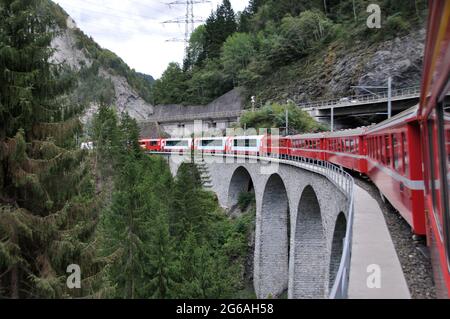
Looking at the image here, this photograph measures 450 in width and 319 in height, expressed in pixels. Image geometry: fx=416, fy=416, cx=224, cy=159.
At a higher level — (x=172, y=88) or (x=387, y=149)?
(x=172, y=88)

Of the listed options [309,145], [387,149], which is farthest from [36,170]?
[309,145]

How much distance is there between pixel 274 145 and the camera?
31781 millimetres

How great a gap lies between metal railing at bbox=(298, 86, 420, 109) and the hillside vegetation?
1.25 meters

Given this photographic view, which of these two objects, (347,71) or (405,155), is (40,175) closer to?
(405,155)

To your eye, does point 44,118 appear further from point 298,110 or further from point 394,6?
point 394,6

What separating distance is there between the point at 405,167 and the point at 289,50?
179 ft

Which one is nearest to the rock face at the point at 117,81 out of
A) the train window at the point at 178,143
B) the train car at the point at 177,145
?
the train car at the point at 177,145

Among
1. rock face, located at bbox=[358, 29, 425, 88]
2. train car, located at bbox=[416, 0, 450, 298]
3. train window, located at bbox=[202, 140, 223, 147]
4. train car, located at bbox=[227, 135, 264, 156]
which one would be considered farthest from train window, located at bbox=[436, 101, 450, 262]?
rock face, located at bbox=[358, 29, 425, 88]

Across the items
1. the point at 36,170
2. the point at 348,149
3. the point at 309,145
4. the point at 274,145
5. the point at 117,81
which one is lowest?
the point at 36,170

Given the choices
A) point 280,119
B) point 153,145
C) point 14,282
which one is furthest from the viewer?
point 153,145

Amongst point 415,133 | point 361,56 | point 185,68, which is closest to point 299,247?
point 415,133

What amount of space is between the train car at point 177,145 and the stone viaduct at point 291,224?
308 inches

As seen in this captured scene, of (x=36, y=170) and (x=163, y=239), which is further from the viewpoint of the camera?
(x=163, y=239)

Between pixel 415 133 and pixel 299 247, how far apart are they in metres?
16.4
